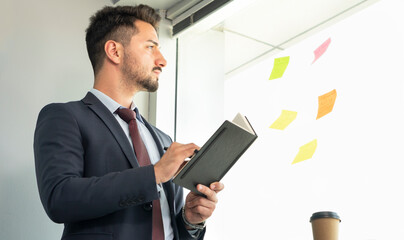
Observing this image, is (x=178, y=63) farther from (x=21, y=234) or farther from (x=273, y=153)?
(x=21, y=234)

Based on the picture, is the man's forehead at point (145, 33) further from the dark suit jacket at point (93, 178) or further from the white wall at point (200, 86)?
the white wall at point (200, 86)

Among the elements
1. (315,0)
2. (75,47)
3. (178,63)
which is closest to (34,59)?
(75,47)

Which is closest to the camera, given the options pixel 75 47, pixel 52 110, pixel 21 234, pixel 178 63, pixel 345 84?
pixel 52 110

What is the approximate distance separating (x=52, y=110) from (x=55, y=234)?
28.2 inches

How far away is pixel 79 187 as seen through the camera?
1417mm

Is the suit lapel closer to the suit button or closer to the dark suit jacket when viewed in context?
the dark suit jacket

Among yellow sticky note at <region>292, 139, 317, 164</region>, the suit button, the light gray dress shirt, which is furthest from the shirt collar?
yellow sticky note at <region>292, 139, 317, 164</region>

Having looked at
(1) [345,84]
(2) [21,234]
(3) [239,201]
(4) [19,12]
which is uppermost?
(4) [19,12]

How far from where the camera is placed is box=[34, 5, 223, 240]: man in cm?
142

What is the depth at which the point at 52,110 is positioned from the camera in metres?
1.64

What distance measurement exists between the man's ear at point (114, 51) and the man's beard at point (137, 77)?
0.15ft

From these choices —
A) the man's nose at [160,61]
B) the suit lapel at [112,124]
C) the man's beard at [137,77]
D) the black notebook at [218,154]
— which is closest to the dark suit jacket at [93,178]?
the suit lapel at [112,124]

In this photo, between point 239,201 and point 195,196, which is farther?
→ point 239,201

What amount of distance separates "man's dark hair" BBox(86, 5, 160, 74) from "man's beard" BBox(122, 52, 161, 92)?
0.37 feet
